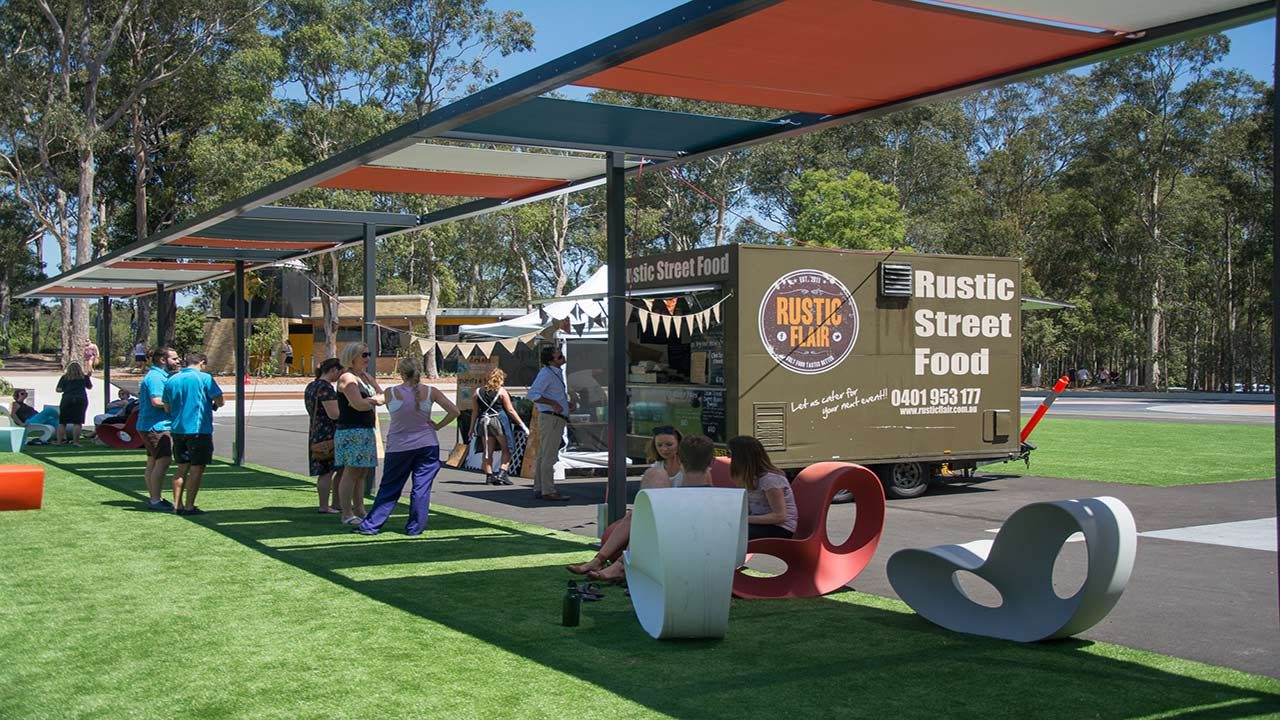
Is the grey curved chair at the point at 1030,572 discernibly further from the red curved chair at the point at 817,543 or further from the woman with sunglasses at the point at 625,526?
the woman with sunglasses at the point at 625,526

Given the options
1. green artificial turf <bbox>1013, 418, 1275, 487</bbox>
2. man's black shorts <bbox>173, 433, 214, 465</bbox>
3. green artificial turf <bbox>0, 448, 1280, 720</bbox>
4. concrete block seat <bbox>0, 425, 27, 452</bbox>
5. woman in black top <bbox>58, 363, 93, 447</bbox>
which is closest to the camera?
green artificial turf <bbox>0, 448, 1280, 720</bbox>

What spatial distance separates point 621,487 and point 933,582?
9.27 feet

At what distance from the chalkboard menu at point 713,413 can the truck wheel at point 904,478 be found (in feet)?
6.44

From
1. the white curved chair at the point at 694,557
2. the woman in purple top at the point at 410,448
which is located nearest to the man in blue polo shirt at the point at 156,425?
the woman in purple top at the point at 410,448

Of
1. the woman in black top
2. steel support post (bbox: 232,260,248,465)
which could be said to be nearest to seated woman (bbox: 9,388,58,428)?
the woman in black top

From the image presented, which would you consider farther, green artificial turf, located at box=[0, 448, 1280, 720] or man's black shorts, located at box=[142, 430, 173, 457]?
man's black shorts, located at box=[142, 430, 173, 457]

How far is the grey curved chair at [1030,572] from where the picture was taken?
5.65 meters

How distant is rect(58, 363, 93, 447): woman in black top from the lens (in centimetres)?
1781

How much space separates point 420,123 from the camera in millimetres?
7828

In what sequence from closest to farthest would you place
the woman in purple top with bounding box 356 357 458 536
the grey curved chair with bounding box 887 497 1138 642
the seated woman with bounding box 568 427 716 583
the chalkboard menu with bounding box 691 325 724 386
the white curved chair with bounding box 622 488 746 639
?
the grey curved chair with bounding box 887 497 1138 642 < the white curved chair with bounding box 622 488 746 639 < the seated woman with bounding box 568 427 716 583 < the woman in purple top with bounding box 356 357 458 536 < the chalkboard menu with bounding box 691 325 724 386

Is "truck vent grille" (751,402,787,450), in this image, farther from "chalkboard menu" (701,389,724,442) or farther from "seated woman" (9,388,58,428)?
"seated woman" (9,388,58,428)

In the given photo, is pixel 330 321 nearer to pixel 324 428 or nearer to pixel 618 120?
pixel 324 428

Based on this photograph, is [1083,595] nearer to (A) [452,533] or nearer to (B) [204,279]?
(A) [452,533]

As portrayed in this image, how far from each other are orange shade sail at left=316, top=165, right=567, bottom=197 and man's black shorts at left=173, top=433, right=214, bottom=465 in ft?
8.31
